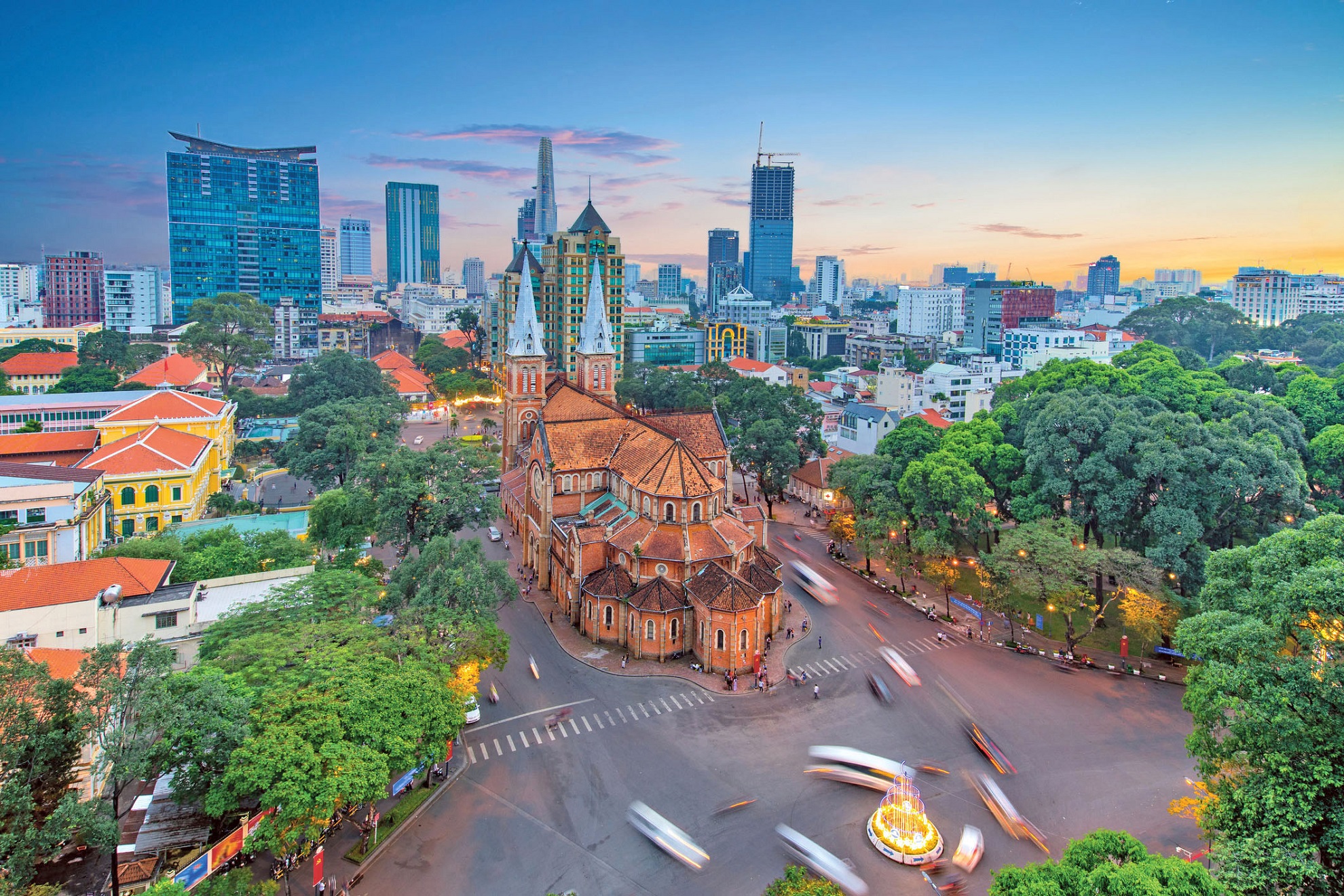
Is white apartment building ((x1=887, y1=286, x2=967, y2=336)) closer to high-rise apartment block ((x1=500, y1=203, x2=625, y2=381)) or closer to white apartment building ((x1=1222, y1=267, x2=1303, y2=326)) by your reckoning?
white apartment building ((x1=1222, y1=267, x2=1303, y2=326))

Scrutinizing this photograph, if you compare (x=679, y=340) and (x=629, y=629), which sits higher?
(x=679, y=340)

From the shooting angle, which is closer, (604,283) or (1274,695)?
(1274,695)

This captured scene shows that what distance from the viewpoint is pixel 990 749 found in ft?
107

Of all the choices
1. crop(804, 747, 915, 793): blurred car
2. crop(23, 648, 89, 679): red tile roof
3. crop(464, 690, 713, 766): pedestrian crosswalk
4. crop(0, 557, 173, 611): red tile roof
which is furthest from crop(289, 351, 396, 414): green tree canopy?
crop(804, 747, 915, 793): blurred car

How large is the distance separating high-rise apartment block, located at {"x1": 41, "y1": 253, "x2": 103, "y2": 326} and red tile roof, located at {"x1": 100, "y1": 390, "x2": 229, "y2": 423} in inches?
4425

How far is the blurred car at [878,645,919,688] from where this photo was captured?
38.4 metres

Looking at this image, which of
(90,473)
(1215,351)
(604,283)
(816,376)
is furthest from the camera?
(816,376)

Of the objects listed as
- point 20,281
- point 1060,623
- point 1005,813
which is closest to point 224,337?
point 1060,623

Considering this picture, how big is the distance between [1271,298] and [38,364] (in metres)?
212

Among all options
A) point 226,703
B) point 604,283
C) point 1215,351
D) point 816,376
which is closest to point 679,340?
point 816,376

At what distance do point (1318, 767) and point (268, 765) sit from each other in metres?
28.8

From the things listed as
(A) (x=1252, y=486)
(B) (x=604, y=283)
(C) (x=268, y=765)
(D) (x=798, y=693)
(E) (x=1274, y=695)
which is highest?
(B) (x=604, y=283)

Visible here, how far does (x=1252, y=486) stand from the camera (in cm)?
4050

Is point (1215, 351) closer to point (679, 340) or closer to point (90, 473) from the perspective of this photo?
point (679, 340)
